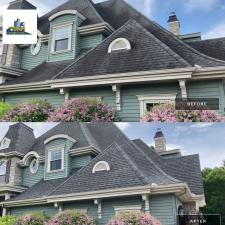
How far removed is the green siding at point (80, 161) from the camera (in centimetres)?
283

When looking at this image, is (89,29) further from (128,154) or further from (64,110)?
(128,154)

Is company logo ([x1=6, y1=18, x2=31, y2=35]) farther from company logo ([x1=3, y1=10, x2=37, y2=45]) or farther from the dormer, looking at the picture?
the dormer

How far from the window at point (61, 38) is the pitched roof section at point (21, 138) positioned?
20.4 feet

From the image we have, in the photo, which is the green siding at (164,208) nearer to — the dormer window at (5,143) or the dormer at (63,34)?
the dormer window at (5,143)

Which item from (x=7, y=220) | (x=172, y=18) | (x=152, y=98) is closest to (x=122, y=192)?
(x=7, y=220)

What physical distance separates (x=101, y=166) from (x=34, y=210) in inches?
22.3

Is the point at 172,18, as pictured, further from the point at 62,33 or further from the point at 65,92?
the point at 62,33

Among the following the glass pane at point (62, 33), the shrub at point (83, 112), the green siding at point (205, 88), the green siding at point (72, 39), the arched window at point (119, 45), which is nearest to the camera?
the shrub at point (83, 112)

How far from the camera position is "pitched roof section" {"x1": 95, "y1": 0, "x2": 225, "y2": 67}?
22.3ft

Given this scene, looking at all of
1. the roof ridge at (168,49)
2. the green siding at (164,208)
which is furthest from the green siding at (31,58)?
the green siding at (164,208)

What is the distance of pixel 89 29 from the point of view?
9.01 meters

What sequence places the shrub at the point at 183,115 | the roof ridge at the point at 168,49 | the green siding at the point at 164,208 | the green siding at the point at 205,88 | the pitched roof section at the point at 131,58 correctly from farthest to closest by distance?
the pitched roof section at the point at 131,58, the roof ridge at the point at 168,49, the green siding at the point at 205,88, the shrub at the point at 183,115, the green siding at the point at 164,208

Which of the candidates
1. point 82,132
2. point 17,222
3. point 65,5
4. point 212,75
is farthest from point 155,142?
point 65,5

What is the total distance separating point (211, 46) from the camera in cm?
845
